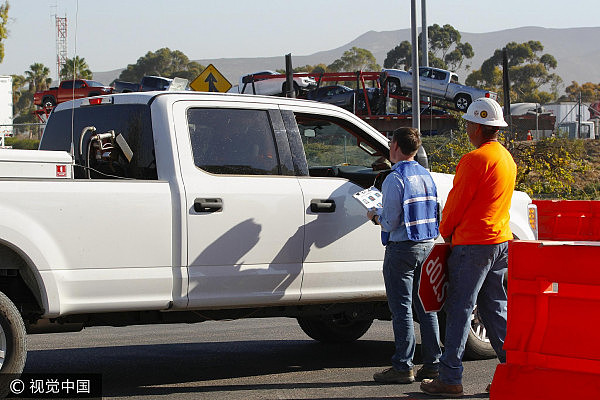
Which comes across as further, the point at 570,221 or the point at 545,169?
the point at 545,169

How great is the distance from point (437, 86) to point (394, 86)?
6.53 ft

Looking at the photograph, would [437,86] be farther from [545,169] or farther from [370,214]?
[370,214]

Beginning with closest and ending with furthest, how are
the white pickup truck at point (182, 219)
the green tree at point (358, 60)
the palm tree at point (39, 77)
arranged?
the white pickup truck at point (182, 219), the palm tree at point (39, 77), the green tree at point (358, 60)

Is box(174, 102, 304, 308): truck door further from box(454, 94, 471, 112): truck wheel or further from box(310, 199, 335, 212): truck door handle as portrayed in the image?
box(454, 94, 471, 112): truck wheel

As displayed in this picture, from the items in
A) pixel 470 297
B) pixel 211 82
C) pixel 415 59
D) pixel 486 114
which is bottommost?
pixel 470 297

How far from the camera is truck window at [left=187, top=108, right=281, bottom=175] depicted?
6598mm

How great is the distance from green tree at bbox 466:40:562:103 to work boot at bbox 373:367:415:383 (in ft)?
380

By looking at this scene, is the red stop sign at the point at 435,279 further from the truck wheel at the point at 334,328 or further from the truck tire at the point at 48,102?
the truck tire at the point at 48,102

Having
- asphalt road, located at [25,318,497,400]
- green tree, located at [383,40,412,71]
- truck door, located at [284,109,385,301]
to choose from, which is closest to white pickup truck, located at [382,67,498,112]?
asphalt road, located at [25,318,497,400]

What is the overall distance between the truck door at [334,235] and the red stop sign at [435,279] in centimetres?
86

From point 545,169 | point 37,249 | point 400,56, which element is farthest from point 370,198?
point 400,56

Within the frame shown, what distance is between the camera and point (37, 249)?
570 centimetres

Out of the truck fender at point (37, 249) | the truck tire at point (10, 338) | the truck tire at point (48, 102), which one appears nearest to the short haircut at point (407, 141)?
the truck fender at point (37, 249)

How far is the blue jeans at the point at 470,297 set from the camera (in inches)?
245
